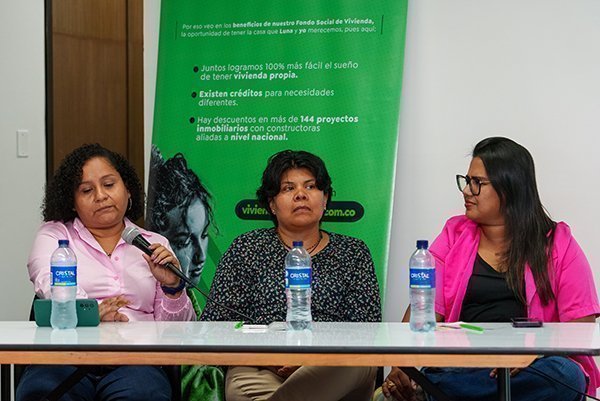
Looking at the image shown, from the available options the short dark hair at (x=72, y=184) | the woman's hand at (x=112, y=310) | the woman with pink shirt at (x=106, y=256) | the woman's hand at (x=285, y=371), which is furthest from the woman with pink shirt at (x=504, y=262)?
the short dark hair at (x=72, y=184)

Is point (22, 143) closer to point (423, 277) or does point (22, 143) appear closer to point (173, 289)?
point (173, 289)

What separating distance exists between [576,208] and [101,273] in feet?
6.51

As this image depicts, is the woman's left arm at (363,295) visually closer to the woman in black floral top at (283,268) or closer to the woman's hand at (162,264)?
the woman in black floral top at (283,268)

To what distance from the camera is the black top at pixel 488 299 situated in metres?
3.38

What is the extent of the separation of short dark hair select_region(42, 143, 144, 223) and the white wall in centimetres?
112

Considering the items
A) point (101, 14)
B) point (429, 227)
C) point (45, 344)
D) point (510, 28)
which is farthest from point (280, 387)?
point (101, 14)

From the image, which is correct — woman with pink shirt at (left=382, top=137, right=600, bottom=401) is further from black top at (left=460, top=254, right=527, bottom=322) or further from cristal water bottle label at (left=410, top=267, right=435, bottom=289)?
cristal water bottle label at (left=410, top=267, right=435, bottom=289)

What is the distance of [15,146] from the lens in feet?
15.5

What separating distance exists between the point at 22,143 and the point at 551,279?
2750 millimetres

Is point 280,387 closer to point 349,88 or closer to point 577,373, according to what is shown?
point 577,373

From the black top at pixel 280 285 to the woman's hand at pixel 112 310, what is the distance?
405mm

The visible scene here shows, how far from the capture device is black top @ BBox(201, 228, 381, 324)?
3.45 metres

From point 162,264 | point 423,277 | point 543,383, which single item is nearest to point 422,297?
point 423,277

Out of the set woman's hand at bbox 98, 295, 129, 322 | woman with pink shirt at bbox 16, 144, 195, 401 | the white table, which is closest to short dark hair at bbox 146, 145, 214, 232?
woman with pink shirt at bbox 16, 144, 195, 401
